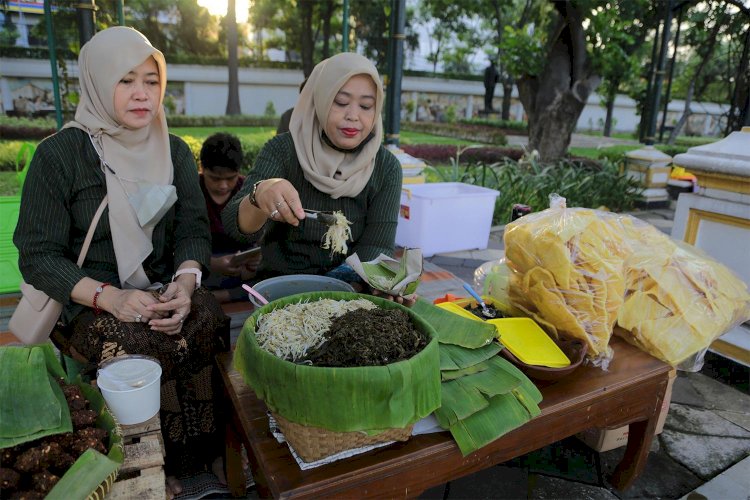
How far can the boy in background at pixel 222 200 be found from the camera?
2951 millimetres

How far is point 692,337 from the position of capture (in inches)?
78.7

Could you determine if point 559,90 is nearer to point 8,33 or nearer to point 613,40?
point 613,40

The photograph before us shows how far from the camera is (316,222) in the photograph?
2.26 meters

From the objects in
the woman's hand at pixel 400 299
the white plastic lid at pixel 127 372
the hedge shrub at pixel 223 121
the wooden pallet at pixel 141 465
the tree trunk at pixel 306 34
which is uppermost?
the tree trunk at pixel 306 34

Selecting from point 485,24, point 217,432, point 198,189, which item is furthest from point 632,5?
point 485,24

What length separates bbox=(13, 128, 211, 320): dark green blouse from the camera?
188 cm

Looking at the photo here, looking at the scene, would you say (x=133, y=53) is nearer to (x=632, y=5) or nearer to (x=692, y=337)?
(x=692, y=337)

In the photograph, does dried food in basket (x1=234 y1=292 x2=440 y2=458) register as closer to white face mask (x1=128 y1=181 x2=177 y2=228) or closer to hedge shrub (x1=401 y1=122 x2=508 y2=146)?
white face mask (x1=128 y1=181 x2=177 y2=228)

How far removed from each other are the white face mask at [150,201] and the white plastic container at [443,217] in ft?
8.12

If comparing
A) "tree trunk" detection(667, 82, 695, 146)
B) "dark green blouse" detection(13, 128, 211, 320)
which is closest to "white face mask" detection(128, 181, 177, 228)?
"dark green blouse" detection(13, 128, 211, 320)

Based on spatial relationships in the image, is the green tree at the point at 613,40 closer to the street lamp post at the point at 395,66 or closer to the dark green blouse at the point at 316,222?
the street lamp post at the point at 395,66

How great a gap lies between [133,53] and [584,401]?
2116mm

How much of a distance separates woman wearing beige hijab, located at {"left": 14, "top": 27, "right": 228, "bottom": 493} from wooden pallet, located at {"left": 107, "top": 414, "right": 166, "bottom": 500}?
1.31 feet

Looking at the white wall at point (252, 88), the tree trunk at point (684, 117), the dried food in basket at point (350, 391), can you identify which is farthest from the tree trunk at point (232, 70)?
the tree trunk at point (684, 117)
